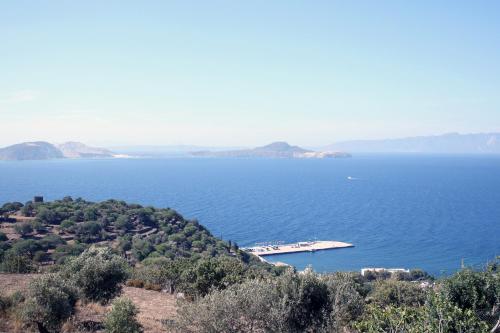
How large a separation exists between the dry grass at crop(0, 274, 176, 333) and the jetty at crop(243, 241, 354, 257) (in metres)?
44.8

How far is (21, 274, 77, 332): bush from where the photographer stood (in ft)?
34.1

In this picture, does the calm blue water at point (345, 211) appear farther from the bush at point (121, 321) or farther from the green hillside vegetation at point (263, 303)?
the bush at point (121, 321)

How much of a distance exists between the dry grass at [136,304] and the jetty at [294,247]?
1762 inches

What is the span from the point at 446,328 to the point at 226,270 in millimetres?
11439

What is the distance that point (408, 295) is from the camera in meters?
20.1

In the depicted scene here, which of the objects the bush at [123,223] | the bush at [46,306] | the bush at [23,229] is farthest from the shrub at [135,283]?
the bush at [123,223]

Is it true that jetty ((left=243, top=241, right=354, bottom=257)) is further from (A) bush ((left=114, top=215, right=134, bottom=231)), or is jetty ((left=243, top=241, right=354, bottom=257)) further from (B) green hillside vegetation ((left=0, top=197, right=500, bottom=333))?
(B) green hillside vegetation ((left=0, top=197, right=500, bottom=333))

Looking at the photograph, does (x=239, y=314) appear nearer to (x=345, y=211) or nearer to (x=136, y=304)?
(x=136, y=304)

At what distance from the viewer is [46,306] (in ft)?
34.5

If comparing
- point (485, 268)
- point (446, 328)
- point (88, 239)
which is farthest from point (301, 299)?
point (88, 239)

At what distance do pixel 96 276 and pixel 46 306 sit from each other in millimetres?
3028

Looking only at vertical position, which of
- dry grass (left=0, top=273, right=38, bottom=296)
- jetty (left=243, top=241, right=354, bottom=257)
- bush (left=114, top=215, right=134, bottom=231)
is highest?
dry grass (left=0, top=273, right=38, bottom=296)

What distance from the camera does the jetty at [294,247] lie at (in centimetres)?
6316

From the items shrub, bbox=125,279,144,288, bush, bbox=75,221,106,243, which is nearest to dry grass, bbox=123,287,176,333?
shrub, bbox=125,279,144,288
